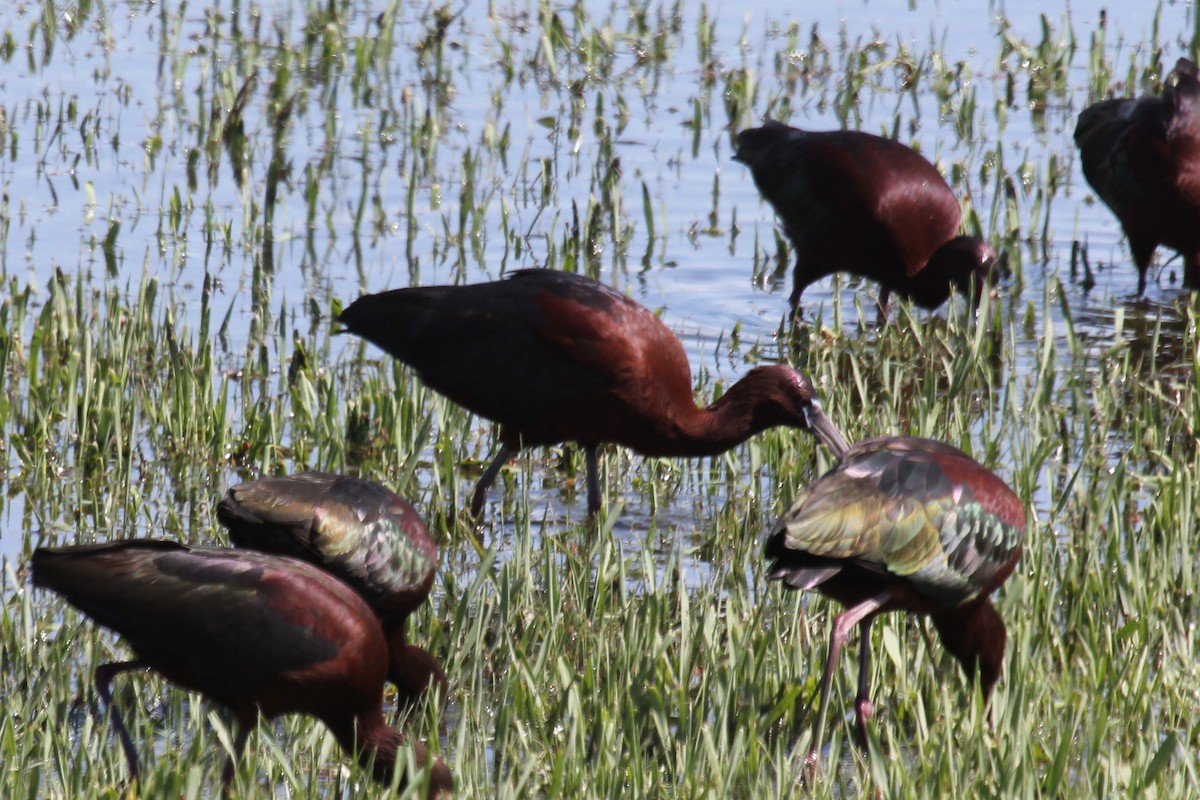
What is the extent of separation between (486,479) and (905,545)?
2.01 metres

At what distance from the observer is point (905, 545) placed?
15.8 ft

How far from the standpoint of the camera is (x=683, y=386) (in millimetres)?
6395

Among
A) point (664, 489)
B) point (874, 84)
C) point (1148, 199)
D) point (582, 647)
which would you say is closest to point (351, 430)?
point (664, 489)

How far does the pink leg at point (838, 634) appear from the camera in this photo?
15.6 ft

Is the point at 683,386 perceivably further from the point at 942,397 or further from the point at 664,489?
the point at 942,397

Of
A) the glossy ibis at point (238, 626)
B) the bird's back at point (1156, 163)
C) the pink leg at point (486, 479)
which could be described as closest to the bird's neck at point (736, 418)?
the pink leg at point (486, 479)

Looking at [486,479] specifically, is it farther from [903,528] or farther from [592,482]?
[903,528]

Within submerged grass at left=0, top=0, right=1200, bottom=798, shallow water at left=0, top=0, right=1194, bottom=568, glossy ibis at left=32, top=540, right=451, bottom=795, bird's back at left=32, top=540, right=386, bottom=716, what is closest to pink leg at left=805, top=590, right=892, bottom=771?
submerged grass at left=0, top=0, right=1200, bottom=798

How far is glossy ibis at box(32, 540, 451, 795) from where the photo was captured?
15.1 feet

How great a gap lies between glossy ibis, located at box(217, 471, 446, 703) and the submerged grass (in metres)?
0.14

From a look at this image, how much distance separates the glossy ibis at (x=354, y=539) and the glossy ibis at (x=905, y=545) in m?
0.95

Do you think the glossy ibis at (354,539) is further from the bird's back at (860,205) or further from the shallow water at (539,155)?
the bird's back at (860,205)

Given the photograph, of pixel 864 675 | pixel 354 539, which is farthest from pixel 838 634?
pixel 354 539

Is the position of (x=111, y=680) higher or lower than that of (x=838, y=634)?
lower
